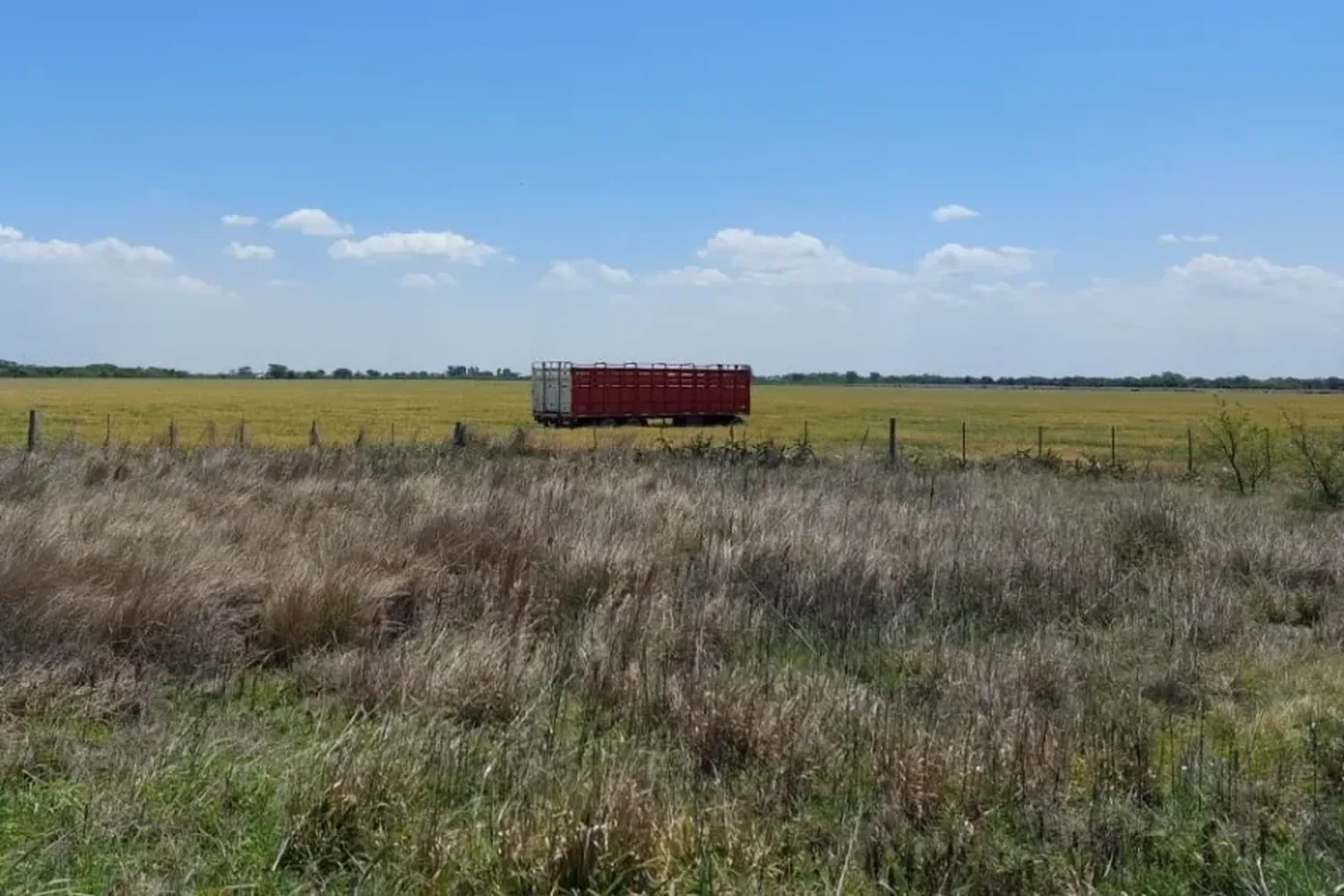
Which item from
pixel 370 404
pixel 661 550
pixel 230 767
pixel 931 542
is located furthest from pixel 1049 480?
pixel 370 404

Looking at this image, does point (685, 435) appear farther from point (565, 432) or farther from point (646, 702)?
point (646, 702)

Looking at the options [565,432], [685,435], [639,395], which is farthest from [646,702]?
[639,395]

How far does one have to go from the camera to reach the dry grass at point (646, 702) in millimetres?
3947

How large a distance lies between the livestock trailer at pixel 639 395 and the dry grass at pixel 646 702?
4631 centimetres

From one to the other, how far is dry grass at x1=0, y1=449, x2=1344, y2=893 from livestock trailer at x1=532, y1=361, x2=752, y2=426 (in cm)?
4631

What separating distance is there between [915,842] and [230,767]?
283 centimetres

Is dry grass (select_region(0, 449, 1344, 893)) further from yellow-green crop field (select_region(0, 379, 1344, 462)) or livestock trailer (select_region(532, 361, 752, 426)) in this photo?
livestock trailer (select_region(532, 361, 752, 426))

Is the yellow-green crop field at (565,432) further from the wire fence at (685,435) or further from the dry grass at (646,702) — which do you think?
the dry grass at (646,702)

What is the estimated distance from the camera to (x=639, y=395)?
59250 millimetres

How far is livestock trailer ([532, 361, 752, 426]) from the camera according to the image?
57531 millimetres

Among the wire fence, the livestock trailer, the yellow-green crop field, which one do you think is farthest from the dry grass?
the livestock trailer

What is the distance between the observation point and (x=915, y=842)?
418 cm

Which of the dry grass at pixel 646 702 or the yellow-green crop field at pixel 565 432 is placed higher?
the dry grass at pixel 646 702

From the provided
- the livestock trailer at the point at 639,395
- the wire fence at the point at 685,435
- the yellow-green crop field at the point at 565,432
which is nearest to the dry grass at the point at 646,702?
the wire fence at the point at 685,435
